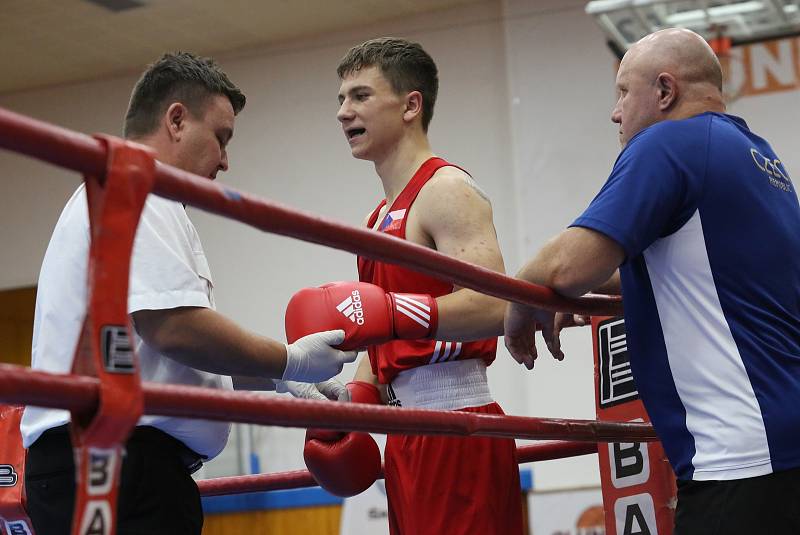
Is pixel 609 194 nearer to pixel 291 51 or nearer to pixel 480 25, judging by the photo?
pixel 480 25

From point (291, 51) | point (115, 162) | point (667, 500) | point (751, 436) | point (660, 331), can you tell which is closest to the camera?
point (115, 162)

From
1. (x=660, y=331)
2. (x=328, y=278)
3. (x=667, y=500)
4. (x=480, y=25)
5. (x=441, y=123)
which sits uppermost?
(x=480, y=25)

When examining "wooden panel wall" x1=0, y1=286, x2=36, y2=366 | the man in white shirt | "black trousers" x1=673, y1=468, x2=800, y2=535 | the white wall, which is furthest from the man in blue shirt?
"wooden panel wall" x1=0, y1=286, x2=36, y2=366

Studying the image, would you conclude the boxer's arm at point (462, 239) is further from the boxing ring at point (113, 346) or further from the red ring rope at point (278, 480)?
the boxing ring at point (113, 346)

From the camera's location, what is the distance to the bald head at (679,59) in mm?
1779

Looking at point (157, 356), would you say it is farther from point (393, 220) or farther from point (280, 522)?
point (280, 522)

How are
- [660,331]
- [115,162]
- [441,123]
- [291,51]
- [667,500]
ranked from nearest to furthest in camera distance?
[115,162]
[660,331]
[667,500]
[441,123]
[291,51]

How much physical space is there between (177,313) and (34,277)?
6.21 m

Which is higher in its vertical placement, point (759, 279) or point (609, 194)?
point (609, 194)

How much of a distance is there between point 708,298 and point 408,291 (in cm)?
75

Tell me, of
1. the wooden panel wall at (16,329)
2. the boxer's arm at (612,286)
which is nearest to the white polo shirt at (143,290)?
the boxer's arm at (612,286)

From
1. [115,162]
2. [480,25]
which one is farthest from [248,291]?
[115,162]

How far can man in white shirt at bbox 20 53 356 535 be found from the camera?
155cm

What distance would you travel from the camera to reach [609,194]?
5.19 feet
